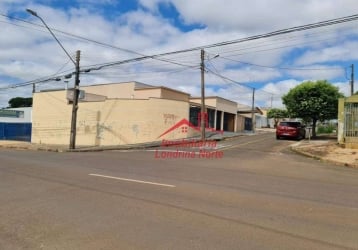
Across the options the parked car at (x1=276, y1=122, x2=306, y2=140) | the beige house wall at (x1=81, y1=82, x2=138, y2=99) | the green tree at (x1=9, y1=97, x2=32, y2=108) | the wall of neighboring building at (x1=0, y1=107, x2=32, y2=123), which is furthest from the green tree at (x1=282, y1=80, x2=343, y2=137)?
the green tree at (x1=9, y1=97, x2=32, y2=108)

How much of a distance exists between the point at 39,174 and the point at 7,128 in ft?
122

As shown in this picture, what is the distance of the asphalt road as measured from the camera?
510cm

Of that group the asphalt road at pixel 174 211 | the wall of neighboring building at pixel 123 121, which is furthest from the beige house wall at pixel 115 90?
the asphalt road at pixel 174 211

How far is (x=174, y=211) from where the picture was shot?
22.1 feet

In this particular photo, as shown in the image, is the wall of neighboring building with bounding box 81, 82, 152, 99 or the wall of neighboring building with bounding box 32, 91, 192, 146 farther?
the wall of neighboring building with bounding box 81, 82, 152, 99

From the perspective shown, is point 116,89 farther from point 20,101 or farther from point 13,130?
point 20,101

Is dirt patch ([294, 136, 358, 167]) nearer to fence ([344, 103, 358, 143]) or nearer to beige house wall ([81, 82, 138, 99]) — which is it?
fence ([344, 103, 358, 143])

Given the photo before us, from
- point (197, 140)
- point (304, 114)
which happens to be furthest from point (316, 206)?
point (304, 114)

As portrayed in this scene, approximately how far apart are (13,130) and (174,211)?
43.2m

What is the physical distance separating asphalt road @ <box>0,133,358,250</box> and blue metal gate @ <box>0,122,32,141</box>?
3548 centimetres

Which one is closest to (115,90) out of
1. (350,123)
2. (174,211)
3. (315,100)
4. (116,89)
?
(116,89)

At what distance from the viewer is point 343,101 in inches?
891

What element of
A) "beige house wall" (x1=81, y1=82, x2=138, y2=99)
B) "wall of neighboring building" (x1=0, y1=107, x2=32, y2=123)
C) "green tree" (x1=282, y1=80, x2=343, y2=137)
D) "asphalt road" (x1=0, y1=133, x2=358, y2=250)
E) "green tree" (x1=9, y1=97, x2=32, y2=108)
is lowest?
"asphalt road" (x1=0, y1=133, x2=358, y2=250)

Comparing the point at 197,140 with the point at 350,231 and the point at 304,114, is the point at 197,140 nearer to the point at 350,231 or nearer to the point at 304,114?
the point at 304,114
